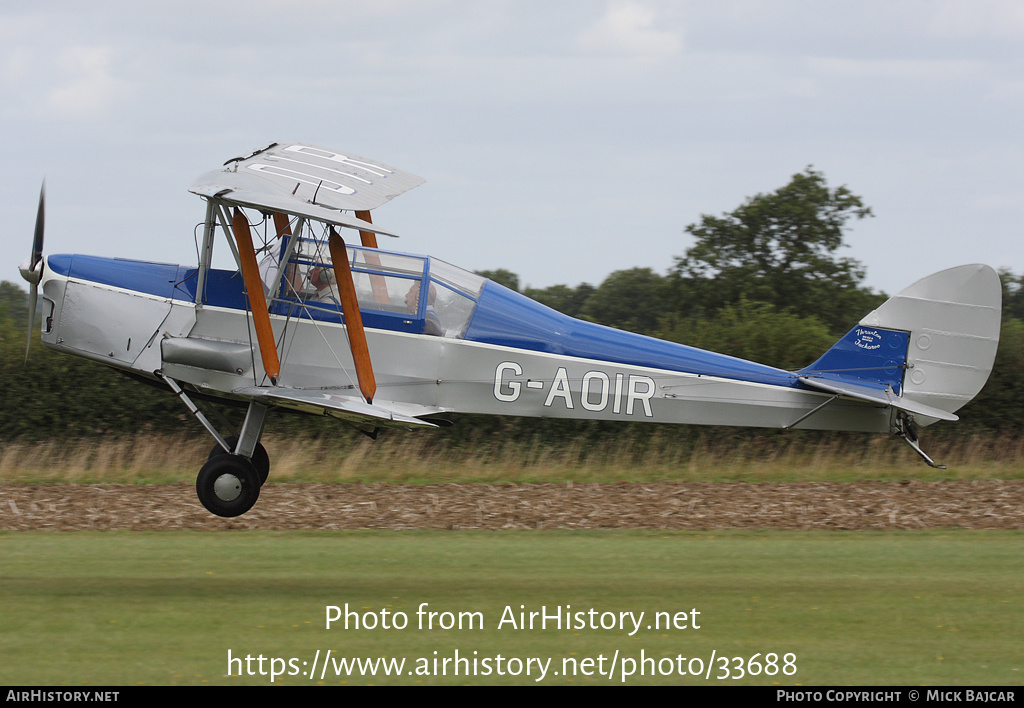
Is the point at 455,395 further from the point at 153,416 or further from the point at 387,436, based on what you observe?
the point at 153,416

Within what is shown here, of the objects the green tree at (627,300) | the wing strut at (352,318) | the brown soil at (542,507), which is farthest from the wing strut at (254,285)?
the green tree at (627,300)

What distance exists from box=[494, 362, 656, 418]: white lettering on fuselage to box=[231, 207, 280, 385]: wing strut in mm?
A: 2046

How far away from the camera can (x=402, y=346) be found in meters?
9.55

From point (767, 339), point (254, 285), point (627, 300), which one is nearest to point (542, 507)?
point (767, 339)

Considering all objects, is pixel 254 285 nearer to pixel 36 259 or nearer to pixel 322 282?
pixel 322 282

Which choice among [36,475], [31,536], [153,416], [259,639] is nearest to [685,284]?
[153,416]

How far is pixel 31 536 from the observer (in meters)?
13.0

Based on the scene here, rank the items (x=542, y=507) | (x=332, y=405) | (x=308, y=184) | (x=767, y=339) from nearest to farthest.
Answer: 1. (x=332, y=405)
2. (x=308, y=184)
3. (x=542, y=507)
4. (x=767, y=339)

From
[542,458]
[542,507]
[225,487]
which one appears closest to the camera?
[225,487]

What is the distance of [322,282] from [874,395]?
17.0ft

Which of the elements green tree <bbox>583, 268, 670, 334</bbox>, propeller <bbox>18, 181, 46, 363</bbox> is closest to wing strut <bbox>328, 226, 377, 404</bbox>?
propeller <bbox>18, 181, 46, 363</bbox>

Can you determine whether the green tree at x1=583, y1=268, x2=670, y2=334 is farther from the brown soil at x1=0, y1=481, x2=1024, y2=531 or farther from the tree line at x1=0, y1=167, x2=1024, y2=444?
the brown soil at x1=0, y1=481, x2=1024, y2=531

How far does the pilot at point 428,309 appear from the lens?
959cm

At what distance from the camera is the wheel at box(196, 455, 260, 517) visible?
30.9 ft
